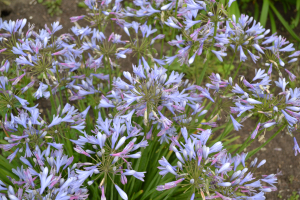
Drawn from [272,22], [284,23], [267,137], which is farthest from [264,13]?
[267,137]

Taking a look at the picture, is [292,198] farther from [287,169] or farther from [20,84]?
[20,84]

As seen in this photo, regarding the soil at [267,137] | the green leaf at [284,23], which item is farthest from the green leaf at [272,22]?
the soil at [267,137]

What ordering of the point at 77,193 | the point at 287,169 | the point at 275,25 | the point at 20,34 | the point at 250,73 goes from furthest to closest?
the point at 275,25, the point at 250,73, the point at 287,169, the point at 20,34, the point at 77,193

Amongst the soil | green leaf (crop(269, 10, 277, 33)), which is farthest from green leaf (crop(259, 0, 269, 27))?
the soil

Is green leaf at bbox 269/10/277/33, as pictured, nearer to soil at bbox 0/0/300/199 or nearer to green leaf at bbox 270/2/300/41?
green leaf at bbox 270/2/300/41

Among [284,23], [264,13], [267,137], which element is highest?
[264,13]

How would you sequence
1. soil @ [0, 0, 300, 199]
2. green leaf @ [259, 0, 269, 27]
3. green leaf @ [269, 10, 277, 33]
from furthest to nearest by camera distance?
1. green leaf @ [269, 10, 277, 33]
2. green leaf @ [259, 0, 269, 27]
3. soil @ [0, 0, 300, 199]

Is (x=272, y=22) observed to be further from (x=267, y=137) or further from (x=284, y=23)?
(x=267, y=137)

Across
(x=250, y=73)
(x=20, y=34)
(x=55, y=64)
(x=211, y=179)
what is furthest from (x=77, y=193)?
(x=250, y=73)
